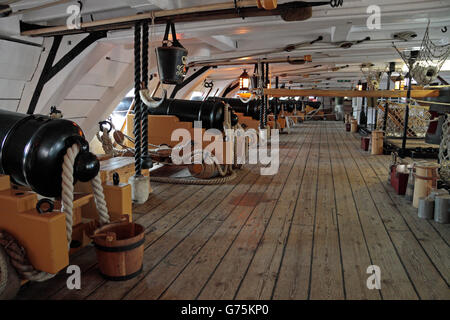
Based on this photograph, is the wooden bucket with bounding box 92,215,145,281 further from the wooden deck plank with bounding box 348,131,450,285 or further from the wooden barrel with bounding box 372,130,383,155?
the wooden barrel with bounding box 372,130,383,155

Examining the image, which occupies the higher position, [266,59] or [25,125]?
[266,59]

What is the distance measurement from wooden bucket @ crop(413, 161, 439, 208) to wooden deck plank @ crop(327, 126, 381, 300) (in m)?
0.57

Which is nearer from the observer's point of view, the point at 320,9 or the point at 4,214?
the point at 4,214

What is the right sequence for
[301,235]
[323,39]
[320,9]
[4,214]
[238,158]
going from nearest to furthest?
[4,214] < [301,235] < [320,9] < [238,158] < [323,39]

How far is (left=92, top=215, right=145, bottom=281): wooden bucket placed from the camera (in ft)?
6.65

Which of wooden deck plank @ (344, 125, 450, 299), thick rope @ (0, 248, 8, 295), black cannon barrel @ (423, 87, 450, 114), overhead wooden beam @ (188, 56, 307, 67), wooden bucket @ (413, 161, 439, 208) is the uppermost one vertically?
overhead wooden beam @ (188, 56, 307, 67)

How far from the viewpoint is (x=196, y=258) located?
238 cm

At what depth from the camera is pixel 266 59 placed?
24.3 ft

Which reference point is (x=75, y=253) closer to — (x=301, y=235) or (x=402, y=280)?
(x=301, y=235)

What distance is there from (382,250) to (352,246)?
191mm

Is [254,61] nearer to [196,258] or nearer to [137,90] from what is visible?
[137,90]

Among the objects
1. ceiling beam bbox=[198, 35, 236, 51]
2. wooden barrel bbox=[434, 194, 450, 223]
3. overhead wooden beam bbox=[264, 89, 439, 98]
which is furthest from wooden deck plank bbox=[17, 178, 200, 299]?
overhead wooden beam bbox=[264, 89, 439, 98]
